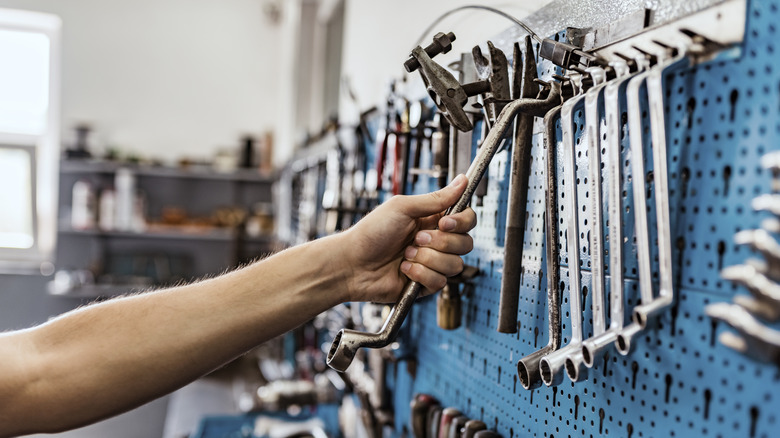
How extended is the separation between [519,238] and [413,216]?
19 cm

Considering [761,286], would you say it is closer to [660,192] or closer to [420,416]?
[660,192]

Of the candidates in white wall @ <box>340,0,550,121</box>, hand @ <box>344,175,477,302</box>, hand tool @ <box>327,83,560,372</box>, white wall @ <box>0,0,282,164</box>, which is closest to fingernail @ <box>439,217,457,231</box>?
hand @ <box>344,175,477,302</box>

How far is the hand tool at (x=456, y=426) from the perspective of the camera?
131 cm

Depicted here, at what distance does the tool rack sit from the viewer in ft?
2.29

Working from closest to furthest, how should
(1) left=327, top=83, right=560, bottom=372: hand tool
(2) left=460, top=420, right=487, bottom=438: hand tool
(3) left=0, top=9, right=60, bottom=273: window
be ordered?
(1) left=327, top=83, right=560, bottom=372: hand tool → (2) left=460, top=420, right=487, bottom=438: hand tool → (3) left=0, top=9, right=60, bottom=273: window

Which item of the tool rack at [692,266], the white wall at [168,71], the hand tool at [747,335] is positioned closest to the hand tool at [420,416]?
the tool rack at [692,266]

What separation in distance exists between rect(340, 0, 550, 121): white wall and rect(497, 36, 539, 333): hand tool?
215 mm

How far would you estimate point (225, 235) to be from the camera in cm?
526

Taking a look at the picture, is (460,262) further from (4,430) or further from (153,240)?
(153,240)

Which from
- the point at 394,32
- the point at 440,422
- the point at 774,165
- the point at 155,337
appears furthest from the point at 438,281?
the point at 394,32

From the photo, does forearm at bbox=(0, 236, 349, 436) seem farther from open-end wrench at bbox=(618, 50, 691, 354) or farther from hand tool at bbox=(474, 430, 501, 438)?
open-end wrench at bbox=(618, 50, 691, 354)

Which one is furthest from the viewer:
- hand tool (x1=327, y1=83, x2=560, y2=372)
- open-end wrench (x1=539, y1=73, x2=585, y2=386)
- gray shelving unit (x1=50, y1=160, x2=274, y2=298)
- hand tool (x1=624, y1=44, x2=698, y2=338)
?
gray shelving unit (x1=50, y1=160, x2=274, y2=298)

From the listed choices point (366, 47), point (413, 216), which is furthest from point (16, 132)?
point (413, 216)

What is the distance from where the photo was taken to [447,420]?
1.36 m
